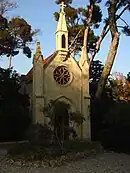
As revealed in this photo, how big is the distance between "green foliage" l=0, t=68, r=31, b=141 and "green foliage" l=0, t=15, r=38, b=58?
753 cm

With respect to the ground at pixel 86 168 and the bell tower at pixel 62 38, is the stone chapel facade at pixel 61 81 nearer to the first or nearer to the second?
the bell tower at pixel 62 38

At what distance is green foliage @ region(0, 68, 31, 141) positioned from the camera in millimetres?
31000

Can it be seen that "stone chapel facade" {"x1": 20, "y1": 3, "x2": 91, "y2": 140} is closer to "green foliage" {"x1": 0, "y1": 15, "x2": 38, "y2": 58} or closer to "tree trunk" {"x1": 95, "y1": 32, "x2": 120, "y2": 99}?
"tree trunk" {"x1": 95, "y1": 32, "x2": 120, "y2": 99}

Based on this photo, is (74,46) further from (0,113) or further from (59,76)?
(0,113)

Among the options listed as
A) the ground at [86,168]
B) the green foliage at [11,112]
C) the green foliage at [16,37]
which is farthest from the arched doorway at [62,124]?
the green foliage at [16,37]

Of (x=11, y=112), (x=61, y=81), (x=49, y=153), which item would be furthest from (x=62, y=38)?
(x=49, y=153)

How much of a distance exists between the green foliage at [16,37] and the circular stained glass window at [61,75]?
24.9 ft

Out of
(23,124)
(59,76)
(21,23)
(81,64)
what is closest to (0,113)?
(23,124)

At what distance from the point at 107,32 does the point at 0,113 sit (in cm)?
1587

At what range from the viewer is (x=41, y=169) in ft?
50.8

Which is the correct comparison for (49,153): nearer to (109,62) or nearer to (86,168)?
(86,168)

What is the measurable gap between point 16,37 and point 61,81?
1017cm

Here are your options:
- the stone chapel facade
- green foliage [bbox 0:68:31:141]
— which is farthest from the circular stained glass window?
green foliage [bbox 0:68:31:141]

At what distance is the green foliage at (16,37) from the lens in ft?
131
